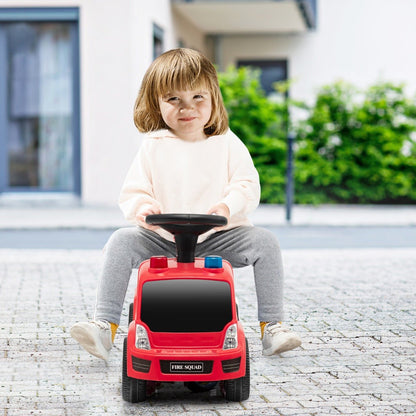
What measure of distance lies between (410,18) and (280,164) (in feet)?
23.3

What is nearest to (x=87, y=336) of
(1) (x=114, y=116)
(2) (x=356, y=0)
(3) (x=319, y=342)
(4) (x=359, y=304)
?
(3) (x=319, y=342)

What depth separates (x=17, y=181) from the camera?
1541cm

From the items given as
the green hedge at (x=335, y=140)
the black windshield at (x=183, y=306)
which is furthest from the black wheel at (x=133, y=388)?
the green hedge at (x=335, y=140)

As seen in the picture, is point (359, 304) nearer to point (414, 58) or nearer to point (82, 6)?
point (82, 6)

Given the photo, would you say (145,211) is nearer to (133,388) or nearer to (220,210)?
(220,210)

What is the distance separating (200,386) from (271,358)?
2.34 ft

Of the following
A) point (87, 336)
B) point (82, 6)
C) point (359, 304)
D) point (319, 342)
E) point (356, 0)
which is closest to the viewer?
point (87, 336)

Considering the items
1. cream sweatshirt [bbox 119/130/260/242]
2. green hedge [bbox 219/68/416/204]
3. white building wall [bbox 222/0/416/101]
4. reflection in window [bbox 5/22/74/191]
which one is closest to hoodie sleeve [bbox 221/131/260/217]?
cream sweatshirt [bbox 119/130/260/242]

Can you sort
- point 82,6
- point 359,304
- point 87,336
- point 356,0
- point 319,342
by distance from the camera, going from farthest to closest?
1. point 356,0
2. point 82,6
3. point 359,304
4. point 319,342
5. point 87,336

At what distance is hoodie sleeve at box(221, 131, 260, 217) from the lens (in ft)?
13.5

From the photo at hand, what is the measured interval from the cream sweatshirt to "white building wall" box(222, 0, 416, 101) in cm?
1679

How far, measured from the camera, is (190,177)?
4168 mm

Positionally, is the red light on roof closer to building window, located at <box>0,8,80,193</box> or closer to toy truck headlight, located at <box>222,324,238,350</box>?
toy truck headlight, located at <box>222,324,238,350</box>

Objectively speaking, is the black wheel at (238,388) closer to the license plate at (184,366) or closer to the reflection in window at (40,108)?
the license plate at (184,366)
